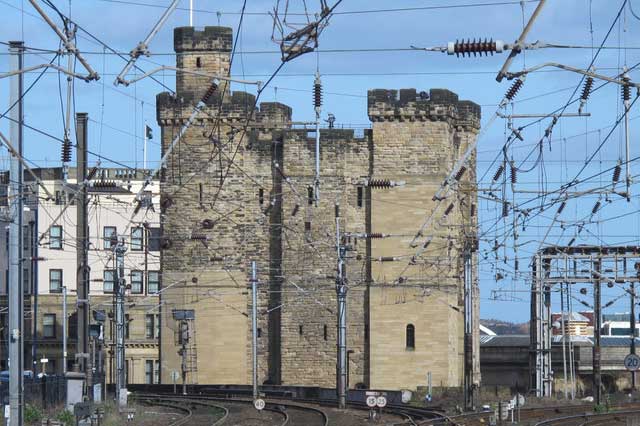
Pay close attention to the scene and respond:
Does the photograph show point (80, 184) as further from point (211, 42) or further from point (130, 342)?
point (130, 342)

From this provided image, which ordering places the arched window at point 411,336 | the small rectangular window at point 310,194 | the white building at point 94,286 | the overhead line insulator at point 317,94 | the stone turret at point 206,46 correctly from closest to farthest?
the overhead line insulator at point 317,94
the stone turret at point 206,46
the arched window at point 411,336
the small rectangular window at point 310,194
the white building at point 94,286

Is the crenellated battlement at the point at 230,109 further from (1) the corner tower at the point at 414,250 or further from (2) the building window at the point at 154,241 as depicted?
(2) the building window at the point at 154,241

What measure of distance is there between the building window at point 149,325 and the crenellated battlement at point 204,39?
24740mm

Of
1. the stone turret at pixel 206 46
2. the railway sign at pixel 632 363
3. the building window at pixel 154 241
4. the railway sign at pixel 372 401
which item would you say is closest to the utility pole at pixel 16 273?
the railway sign at pixel 372 401

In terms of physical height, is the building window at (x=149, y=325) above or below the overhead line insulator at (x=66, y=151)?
below

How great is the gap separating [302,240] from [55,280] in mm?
25891

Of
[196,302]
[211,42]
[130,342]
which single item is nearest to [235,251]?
[196,302]

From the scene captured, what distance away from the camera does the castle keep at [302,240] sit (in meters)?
77.4

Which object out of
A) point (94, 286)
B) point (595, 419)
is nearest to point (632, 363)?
point (595, 419)

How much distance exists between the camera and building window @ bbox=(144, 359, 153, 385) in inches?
3688

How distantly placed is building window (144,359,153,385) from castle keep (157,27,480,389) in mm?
13615

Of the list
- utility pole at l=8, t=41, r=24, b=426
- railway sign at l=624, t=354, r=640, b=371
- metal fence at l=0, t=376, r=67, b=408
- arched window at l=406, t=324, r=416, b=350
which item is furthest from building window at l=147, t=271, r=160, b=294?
utility pole at l=8, t=41, r=24, b=426

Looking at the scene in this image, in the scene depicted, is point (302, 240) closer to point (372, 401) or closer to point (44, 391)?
point (44, 391)

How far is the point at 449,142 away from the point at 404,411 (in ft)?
96.6
